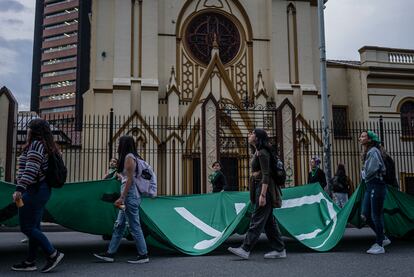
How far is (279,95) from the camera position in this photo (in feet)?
77.7

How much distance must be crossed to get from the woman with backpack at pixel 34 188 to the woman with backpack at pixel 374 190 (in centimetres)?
484

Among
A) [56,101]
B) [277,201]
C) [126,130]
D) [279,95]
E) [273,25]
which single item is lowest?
[277,201]

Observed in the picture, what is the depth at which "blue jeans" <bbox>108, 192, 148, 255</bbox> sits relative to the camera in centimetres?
650

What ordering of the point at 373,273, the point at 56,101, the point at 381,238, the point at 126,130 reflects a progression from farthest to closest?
the point at 56,101 → the point at 126,130 → the point at 381,238 → the point at 373,273

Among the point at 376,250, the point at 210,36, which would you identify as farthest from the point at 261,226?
the point at 210,36

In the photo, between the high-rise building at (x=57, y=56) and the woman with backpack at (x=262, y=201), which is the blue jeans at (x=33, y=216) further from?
the high-rise building at (x=57, y=56)

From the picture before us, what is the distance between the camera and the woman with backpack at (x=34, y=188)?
5715 millimetres

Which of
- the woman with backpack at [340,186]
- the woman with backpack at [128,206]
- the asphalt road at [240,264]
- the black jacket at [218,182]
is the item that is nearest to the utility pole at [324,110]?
the woman with backpack at [340,186]

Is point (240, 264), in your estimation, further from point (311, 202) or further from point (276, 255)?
point (311, 202)

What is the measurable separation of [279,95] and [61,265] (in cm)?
1866

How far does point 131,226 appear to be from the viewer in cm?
655

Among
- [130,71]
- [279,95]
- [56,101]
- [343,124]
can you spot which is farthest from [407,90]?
[56,101]

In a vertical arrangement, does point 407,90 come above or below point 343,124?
above

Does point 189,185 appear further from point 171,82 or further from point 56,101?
point 56,101
